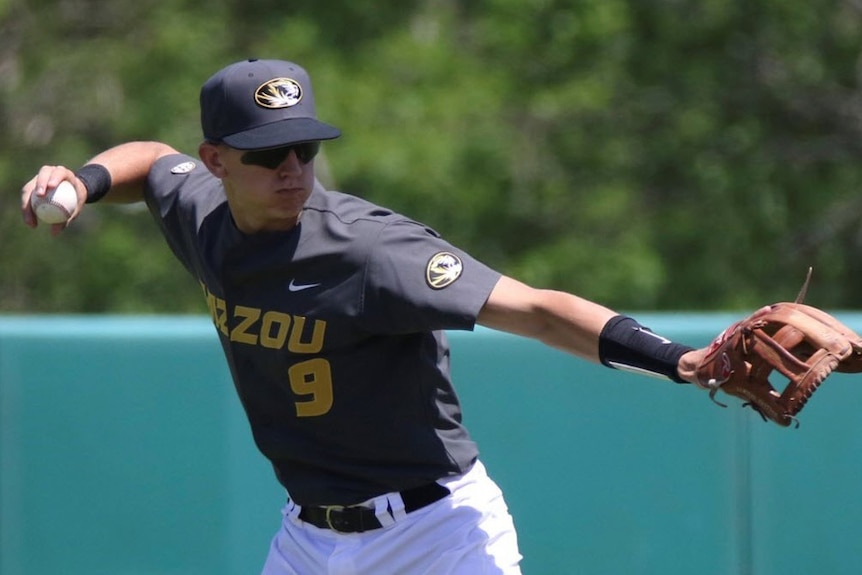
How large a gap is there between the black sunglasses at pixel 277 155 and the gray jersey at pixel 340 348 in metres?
0.14

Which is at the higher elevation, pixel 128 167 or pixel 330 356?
pixel 128 167

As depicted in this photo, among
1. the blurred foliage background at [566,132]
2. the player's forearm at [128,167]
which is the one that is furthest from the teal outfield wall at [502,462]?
the blurred foliage background at [566,132]

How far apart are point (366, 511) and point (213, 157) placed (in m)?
0.98

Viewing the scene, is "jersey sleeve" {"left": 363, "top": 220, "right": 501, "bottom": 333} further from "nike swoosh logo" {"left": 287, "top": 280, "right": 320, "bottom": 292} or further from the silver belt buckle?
the silver belt buckle

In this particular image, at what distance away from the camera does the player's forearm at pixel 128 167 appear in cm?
407

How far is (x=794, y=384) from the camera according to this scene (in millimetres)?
2908

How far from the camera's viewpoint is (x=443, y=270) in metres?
3.22

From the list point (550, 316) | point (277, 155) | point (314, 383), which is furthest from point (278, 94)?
point (550, 316)

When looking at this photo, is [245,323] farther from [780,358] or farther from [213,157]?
[780,358]

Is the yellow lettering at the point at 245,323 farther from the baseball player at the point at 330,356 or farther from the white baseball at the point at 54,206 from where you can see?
the white baseball at the point at 54,206

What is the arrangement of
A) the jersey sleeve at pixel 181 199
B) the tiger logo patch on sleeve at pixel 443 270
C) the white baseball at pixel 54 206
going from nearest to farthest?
the tiger logo patch on sleeve at pixel 443 270, the white baseball at pixel 54 206, the jersey sleeve at pixel 181 199

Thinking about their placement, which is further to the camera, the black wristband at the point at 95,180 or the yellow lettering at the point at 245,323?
the black wristband at the point at 95,180

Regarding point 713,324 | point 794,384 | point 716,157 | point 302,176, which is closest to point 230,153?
point 302,176

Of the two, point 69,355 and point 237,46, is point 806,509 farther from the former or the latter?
point 237,46
